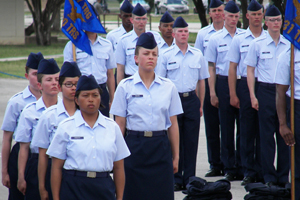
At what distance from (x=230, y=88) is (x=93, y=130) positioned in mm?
3395

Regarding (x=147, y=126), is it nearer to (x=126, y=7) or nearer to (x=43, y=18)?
(x=126, y=7)

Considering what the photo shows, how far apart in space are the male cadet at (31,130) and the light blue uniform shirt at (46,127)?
10.4 inches

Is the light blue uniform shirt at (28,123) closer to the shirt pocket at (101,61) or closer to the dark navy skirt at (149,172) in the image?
the dark navy skirt at (149,172)

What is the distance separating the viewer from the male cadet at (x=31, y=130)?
182 inches

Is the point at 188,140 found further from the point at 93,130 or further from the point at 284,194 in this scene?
the point at 93,130

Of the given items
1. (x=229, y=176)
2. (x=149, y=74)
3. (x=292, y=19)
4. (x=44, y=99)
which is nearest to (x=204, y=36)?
(x=229, y=176)

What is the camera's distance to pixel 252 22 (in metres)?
7.02

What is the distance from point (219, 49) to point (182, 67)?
107 cm

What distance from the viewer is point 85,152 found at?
3.86m

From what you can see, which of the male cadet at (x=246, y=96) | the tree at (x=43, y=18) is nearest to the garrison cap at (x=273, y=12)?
the male cadet at (x=246, y=96)

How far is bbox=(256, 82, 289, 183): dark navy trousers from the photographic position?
21.1 feet

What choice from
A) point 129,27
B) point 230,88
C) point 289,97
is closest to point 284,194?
point 289,97

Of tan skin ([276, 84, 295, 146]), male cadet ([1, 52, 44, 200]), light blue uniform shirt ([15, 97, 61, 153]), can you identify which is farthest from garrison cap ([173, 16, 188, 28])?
light blue uniform shirt ([15, 97, 61, 153])

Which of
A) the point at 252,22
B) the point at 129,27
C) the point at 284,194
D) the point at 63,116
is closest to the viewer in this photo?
the point at 63,116
